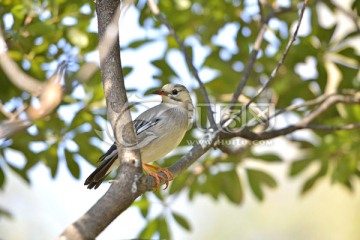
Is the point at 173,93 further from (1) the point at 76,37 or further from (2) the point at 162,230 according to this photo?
(2) the point at 162,230

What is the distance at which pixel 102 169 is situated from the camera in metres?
5.09

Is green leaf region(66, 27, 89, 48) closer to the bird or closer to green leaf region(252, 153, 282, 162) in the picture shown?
the bird

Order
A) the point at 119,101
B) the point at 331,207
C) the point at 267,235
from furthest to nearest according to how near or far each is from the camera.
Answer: the point at 267,235
the point at 331,207
the point at 119,101

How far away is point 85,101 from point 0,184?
1317 millimetres

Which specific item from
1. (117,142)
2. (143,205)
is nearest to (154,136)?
(117,142)

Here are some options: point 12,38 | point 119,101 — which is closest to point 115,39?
point 119,101

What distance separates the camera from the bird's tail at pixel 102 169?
504 cm

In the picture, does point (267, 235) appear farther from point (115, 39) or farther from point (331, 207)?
point (115, 39)

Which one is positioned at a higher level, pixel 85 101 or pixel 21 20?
pixel 21 20

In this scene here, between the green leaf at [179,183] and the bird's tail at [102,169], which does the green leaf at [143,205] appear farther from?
the bird's tail at [102,169]

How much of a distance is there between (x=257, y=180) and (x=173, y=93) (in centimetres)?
193

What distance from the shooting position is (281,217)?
13.3 m

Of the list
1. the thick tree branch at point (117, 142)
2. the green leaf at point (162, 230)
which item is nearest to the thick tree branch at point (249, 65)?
the thick tree branch at point (117, 142)

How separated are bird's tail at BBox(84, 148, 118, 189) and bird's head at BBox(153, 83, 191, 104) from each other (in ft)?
4.71
